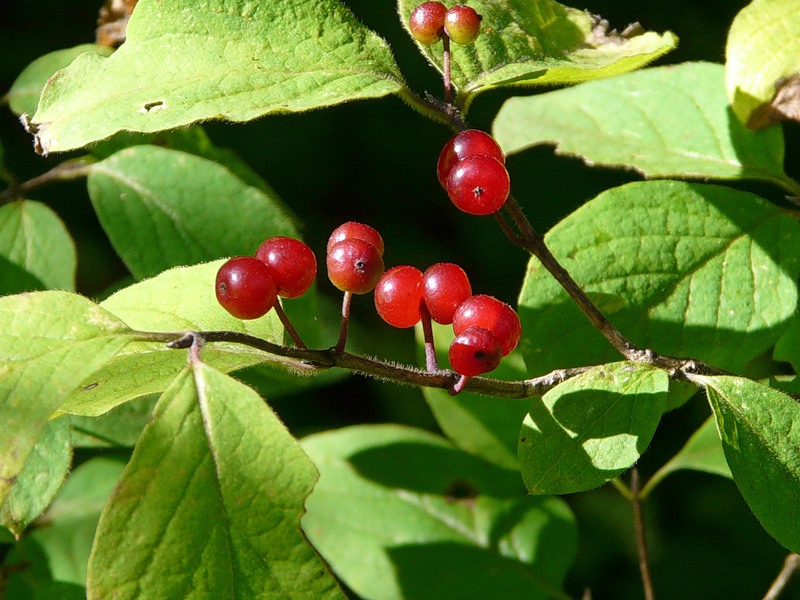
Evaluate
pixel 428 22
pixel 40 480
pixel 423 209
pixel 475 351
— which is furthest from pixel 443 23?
pixel 423 209

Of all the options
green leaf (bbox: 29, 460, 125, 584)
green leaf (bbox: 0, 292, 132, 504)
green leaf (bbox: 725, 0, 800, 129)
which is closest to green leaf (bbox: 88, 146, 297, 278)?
green leaf (bbox: 29, 460, 125, 584)

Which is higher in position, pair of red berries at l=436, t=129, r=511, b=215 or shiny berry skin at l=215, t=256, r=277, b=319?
pair of red berries at l=436, t=129, r=511, b=215

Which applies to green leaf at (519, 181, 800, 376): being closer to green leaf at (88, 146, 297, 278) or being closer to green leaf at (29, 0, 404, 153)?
green leaf at (29, 0, 404, 153)

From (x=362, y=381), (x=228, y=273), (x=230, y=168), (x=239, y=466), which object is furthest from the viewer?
(x=362, y=381)

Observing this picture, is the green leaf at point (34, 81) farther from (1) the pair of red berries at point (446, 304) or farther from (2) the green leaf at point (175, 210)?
(1) the pair of red berries at point (446, 304)

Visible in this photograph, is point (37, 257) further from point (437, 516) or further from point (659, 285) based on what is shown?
point (659, 285)

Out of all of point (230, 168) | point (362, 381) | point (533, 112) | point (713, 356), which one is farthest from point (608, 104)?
point (362, 381)

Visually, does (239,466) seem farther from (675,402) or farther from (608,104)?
(608,104)
